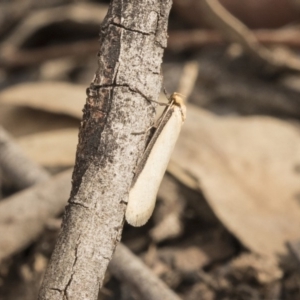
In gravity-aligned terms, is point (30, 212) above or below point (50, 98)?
below

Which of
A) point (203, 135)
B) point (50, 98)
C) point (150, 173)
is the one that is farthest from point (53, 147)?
point (150, 173)

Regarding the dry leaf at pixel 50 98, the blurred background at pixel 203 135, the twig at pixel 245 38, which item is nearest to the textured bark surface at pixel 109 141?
the blurred background at pixel 203 135

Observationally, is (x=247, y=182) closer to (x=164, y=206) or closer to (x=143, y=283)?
(x=164, y=206)

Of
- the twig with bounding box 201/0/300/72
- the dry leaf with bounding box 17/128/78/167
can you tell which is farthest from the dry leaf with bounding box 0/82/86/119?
the twig with bounding box 201/0/300/72

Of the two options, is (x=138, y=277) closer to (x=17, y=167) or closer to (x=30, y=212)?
(x=30, y=212)

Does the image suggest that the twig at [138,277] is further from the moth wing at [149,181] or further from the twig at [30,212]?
the moth wing at [149,181]

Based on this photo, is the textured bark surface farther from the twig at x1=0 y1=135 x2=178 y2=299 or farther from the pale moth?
the twig at x1=0 y1=135 x2=178 y2=299

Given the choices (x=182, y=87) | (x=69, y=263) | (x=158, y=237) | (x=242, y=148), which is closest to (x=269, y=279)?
(x=158, y=237)
